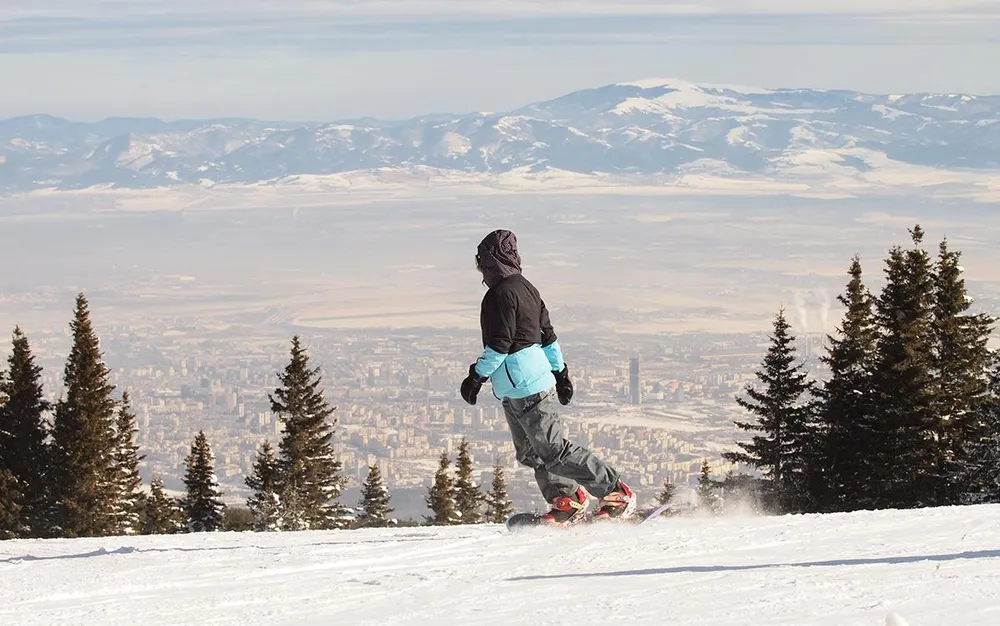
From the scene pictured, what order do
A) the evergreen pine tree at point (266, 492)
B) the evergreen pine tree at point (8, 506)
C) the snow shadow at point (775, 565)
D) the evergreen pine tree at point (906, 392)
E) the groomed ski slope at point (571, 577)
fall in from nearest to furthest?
the groomed ski slope at point (571, 577) < the snow shadow at point (775, 565) < the evergreen pine tree at point (906, 392) < the evergreen pine tree at point (8, 506) < the evergreen pine tree at point (266, 492)

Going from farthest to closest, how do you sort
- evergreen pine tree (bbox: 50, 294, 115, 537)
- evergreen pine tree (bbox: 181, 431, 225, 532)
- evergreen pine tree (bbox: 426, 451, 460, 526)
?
evergreen pine tree (bbox: 426, 451, 460, 526)
evergreen pine tree (bbox: 181, 431, 225, 532)
evergreen pine tree (bbox: 50, 294, 115, 537)

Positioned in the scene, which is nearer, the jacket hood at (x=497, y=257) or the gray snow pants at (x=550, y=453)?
the jacket hood at (x=497, y=257)

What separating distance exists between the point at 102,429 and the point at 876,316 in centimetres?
2362

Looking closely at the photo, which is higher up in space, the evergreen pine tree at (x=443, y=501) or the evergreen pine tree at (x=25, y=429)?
the evergreen pine tree at (x=25, y=429)

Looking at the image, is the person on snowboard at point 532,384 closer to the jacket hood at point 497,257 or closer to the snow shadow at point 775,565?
the jacket hood at point 497,257

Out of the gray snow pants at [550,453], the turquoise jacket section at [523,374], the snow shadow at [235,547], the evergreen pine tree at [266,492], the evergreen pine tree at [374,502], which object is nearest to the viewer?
the turquoise jacket section at [523,374]

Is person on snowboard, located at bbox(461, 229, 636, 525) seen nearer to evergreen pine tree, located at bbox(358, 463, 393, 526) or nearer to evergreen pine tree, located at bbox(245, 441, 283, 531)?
evergreen pine tree, located at bbox(245, 441, 283, 531)

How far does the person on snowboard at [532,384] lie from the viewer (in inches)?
328

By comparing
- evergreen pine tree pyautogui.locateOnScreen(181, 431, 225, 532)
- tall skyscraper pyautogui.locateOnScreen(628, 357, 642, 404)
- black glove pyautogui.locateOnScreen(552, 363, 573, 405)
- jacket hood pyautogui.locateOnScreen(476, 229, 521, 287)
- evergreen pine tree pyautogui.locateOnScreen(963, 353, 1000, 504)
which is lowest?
tall skyscraper pyautogui.locateOnScreen(628, 357, 642, 404)

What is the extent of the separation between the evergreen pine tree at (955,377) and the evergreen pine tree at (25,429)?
26357 millimetres

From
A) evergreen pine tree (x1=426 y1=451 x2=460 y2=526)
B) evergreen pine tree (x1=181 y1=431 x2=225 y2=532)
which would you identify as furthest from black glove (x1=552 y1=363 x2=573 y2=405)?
evergreen pine tree (x1=426 y1=451 x2=460 y2=526)

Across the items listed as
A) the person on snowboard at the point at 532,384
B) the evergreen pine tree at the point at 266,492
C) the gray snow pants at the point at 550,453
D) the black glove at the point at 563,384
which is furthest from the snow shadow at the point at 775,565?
the evergreen pine tree at the point at 266,492

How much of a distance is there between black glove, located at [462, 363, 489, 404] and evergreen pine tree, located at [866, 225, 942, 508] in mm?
17814

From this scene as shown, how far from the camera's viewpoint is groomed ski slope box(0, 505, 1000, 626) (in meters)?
6.00
